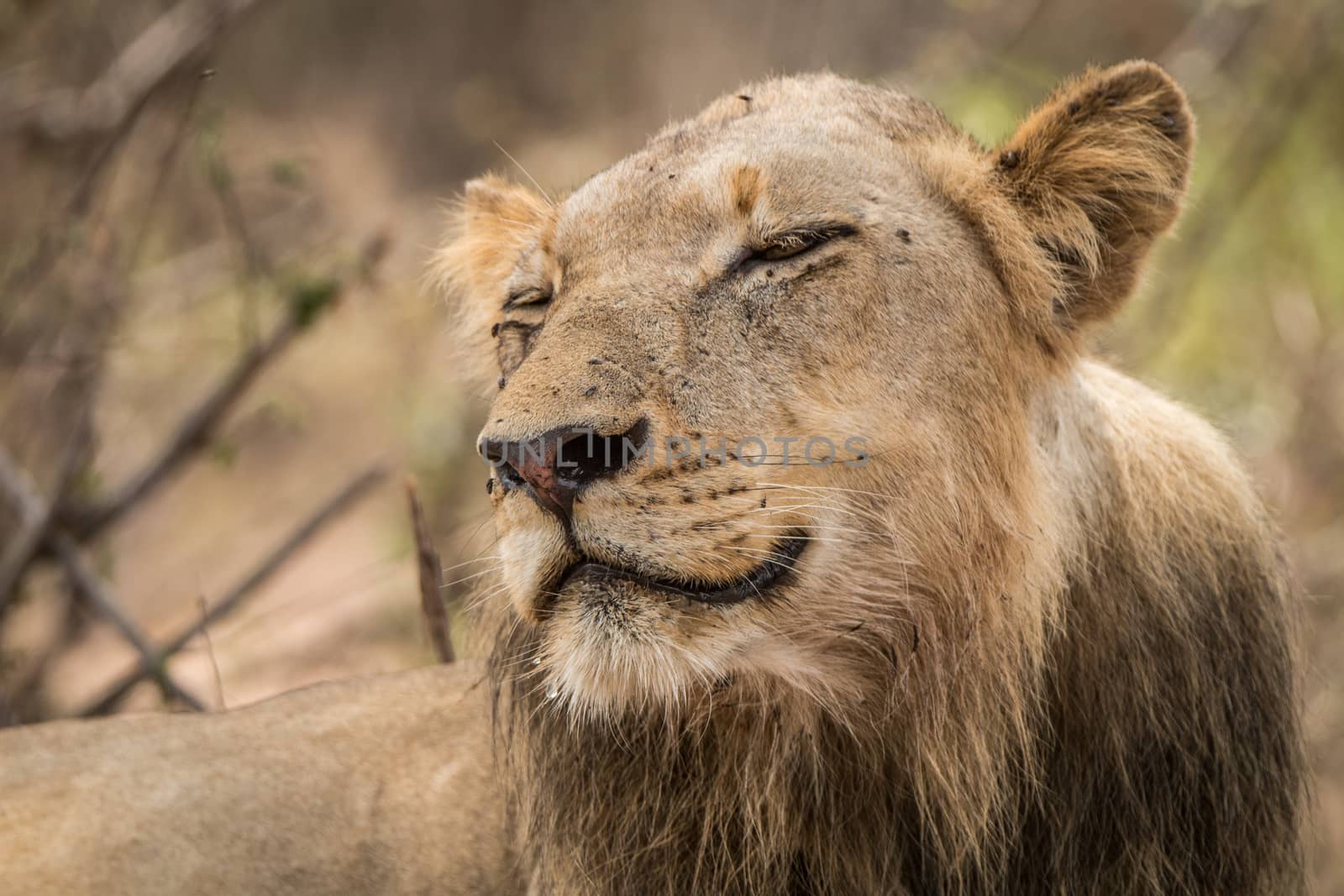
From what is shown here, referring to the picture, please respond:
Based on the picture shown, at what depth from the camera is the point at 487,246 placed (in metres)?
3.58

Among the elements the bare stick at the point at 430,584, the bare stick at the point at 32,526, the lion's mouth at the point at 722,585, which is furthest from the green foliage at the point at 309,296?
the lion's mouth at the point at 722,585

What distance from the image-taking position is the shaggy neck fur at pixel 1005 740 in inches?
108

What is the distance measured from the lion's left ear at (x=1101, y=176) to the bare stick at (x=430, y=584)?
1.96m

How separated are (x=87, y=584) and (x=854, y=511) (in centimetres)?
347

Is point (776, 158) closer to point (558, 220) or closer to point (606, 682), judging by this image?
point (558, 220)

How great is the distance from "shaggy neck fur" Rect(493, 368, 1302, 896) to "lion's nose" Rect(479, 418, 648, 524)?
529 mm

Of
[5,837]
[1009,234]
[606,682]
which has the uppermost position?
[1009,234]

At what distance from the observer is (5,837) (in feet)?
10.8

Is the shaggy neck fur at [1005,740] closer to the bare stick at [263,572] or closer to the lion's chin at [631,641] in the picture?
the lion's chin at [631,641]

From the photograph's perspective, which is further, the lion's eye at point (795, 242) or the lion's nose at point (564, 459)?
the lion's eye at point (795, 242)

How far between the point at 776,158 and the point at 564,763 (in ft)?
4.21

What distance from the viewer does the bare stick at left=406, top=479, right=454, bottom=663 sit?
162 inches

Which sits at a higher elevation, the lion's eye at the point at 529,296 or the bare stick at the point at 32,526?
the lion's eye at the point at 529,296

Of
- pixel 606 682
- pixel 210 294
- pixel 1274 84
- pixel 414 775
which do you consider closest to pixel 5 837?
pixel 414 775
